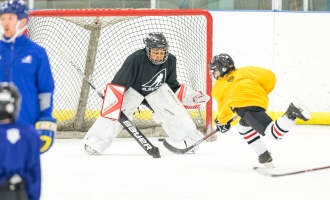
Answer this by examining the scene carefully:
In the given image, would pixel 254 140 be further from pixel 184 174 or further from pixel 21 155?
pixel 21 155

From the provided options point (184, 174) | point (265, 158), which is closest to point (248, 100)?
point (265, 158)

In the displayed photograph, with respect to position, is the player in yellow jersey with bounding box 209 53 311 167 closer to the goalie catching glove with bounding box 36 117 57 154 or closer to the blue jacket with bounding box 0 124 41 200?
the goalie catching glove with bounding box 36 117 57 154

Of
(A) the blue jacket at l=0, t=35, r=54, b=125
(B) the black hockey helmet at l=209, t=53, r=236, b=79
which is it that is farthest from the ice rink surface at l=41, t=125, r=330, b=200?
(A) the blue jacket at l=0, t=35, r=54, b=125

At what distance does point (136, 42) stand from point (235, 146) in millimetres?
1612

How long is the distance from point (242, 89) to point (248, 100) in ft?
0.24

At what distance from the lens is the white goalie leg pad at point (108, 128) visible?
4.88 meters

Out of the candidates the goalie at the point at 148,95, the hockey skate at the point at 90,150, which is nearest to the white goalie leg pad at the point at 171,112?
the goalie at the point at 148,95

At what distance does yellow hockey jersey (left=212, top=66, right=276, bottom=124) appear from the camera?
4023 mm

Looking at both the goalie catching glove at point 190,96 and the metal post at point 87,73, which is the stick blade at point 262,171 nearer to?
the goalie catching glove at point 190,96

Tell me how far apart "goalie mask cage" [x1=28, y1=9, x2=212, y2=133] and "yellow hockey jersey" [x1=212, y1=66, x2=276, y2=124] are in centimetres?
163

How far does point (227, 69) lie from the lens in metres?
4.16

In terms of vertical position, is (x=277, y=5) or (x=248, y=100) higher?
(x=277, y=5)

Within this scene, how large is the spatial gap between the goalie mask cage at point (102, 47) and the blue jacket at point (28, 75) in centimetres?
318

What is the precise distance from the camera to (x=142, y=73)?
15.9ft
